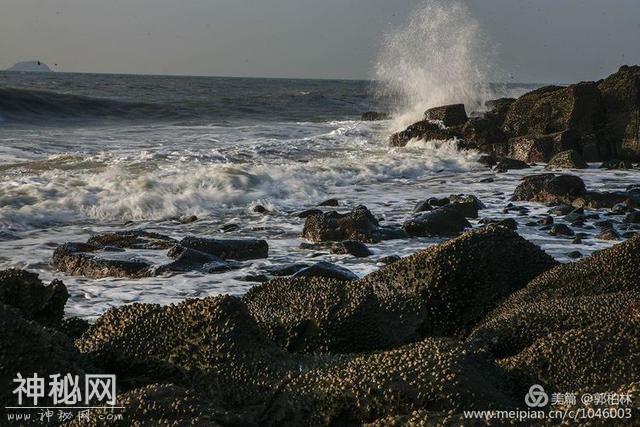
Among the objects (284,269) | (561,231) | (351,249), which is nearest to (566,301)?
(284,269)

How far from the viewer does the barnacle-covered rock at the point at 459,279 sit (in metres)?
5.16

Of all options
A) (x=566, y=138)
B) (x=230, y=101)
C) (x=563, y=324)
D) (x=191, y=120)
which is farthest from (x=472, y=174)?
(x=230, y=101)

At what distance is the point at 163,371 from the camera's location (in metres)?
3.77

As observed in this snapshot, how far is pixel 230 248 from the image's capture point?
8234 mm

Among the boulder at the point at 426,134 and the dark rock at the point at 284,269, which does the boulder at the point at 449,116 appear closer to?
the boulder at the point at 426,134

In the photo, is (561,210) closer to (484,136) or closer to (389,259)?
(389,259)

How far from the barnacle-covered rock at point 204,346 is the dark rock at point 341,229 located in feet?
17.1

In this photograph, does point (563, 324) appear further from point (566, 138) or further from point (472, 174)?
point (566, 138)

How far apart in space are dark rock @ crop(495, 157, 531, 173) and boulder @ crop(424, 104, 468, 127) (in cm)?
483

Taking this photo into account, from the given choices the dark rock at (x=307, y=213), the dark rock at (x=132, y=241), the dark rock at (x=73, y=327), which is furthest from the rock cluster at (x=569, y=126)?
the dark rock at (x=73, y=327)

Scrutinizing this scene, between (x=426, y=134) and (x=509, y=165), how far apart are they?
481cm

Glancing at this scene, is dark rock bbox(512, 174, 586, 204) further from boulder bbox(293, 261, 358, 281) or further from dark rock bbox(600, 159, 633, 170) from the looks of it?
boulder bbox(293, 261, 358, 281)

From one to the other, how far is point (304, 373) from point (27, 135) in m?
21.3

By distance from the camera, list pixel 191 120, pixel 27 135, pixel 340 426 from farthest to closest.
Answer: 1. pixel 191 120
2. pixel 27 135
3. pixel 340 426
